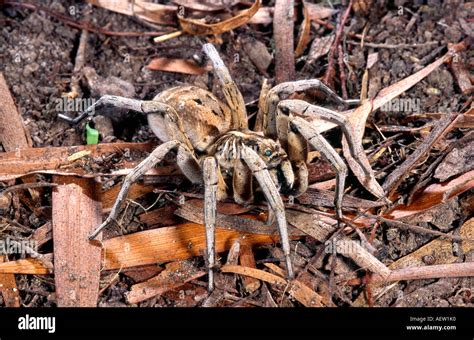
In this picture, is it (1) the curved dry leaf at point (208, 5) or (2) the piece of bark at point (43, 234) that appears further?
(1) the curved dry leaf at point (208, 5)

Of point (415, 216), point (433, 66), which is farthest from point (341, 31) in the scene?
point (415, 216)

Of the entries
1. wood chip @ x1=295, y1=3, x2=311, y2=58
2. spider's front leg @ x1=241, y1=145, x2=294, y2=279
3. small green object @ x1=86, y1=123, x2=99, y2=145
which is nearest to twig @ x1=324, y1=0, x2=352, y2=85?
wood chip @ x1=295, y1=3, x2=311, y2=58

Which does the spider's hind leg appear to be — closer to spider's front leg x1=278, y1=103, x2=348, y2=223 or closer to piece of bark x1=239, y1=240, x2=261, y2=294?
spider's front leg x1=278, y1=103, x2=348, y2=223

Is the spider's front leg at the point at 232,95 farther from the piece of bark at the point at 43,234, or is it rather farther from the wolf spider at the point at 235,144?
the piece of bark at the point at 43,234

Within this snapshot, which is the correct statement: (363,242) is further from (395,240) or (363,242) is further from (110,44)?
(110,44)

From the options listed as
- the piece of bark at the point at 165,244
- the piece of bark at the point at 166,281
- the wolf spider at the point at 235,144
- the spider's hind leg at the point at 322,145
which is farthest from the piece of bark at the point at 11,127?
the spider's hind leg at the point at 322,145
